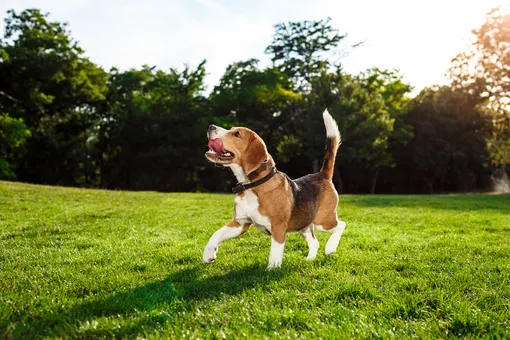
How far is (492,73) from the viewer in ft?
111

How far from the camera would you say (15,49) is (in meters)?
38.7

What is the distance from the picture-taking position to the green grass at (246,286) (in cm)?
344

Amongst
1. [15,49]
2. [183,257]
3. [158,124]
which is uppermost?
[15,49]

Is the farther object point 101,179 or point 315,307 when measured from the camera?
point 101,179

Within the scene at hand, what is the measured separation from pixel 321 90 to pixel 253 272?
3213cm

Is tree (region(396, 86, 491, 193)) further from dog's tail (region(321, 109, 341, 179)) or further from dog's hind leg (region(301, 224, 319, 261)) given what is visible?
dog's hind leg (region(301, 224, 319, 261))

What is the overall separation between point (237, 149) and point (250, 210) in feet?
2.45

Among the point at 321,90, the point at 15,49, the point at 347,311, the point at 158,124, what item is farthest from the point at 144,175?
the point at 347,311

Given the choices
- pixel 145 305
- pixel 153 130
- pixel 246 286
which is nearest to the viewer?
pixel 145 305

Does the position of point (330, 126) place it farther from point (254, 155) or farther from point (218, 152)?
point (218, 152)

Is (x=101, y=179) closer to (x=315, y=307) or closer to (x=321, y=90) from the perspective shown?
(x=321, y=90)

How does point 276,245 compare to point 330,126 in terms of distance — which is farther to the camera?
point 330,126

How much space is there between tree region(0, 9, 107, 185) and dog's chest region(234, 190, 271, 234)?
124ft

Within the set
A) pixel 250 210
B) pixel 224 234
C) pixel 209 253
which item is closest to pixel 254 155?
pixel 250 210
